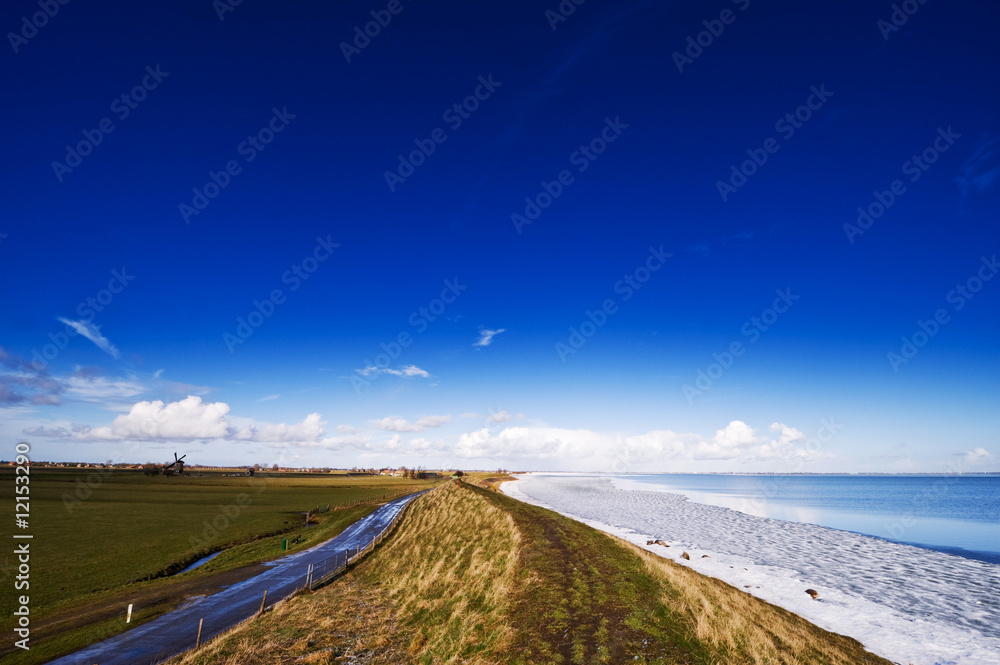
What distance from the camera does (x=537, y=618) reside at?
61.8 feet

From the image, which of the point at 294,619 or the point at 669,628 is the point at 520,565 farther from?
the point at 294,619

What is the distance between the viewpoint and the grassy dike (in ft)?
55.7

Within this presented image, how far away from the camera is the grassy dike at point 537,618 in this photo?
17.0 metres

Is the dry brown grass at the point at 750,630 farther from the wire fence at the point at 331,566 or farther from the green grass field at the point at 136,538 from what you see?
the green grass field at the point at 136,538

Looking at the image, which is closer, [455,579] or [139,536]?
[455,579]

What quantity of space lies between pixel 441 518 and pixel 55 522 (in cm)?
5600

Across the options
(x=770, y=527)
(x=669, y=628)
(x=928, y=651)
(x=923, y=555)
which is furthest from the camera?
(x=770, y=527)

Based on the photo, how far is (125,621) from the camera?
26.6 meters

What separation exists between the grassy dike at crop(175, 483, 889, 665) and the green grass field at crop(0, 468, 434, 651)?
17.8 metres

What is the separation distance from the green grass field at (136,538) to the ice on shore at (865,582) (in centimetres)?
4196

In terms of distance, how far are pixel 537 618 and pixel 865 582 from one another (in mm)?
28004

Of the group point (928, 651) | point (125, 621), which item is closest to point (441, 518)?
point (125, 621)

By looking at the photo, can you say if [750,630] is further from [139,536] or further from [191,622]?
[139,536]

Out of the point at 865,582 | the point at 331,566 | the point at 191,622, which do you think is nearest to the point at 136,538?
the point at 331,566
